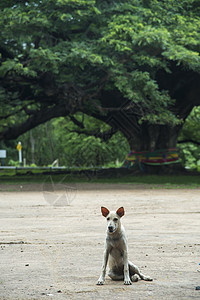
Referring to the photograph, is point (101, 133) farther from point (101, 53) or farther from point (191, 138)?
point (101, 53)

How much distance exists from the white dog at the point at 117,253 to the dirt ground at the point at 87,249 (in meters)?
0.10

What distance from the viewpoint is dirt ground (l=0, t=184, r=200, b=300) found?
18.8ft

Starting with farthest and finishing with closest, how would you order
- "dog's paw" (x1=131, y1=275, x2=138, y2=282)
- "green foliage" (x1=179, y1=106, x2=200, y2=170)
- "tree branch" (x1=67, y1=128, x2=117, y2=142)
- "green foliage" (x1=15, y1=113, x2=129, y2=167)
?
"green foliage" (x1=15, y1=113, x2=129, y2=167)
"green foliage" (x1=179, y1=106, x2=200, y2=170)
"tree branch" (x1=67, y1=128, x2=117, y2=142)
"dog's paw" (x1=131, y1=275, x2=138, y2=282)

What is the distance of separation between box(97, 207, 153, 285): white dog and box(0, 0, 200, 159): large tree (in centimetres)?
1608

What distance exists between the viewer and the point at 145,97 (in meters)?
23.7

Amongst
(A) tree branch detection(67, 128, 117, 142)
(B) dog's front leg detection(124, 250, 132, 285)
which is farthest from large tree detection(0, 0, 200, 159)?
(B) dog's front leg detection(124, 250, 132, 285)

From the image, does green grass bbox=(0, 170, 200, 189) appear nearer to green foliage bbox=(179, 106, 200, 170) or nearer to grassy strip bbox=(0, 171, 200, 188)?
grassy strip bbox=(0, 171, 200, 188)

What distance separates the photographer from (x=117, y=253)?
601 cm

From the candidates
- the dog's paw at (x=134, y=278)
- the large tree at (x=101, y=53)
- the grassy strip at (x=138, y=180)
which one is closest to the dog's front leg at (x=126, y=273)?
the dog's paw at (x=134, y=278)

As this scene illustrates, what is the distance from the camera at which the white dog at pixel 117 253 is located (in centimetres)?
589

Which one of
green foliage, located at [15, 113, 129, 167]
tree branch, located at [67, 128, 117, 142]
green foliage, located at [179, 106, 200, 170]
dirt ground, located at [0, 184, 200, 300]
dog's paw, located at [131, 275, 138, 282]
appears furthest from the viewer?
green foliage, located at [15, 113, 129, 167]

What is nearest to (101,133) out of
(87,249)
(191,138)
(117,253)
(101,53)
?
(191,138)

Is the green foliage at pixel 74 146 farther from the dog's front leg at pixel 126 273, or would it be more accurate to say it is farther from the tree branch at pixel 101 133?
the dog's front leg at pixel 126 273

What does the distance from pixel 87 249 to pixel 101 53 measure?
52.7 feet
